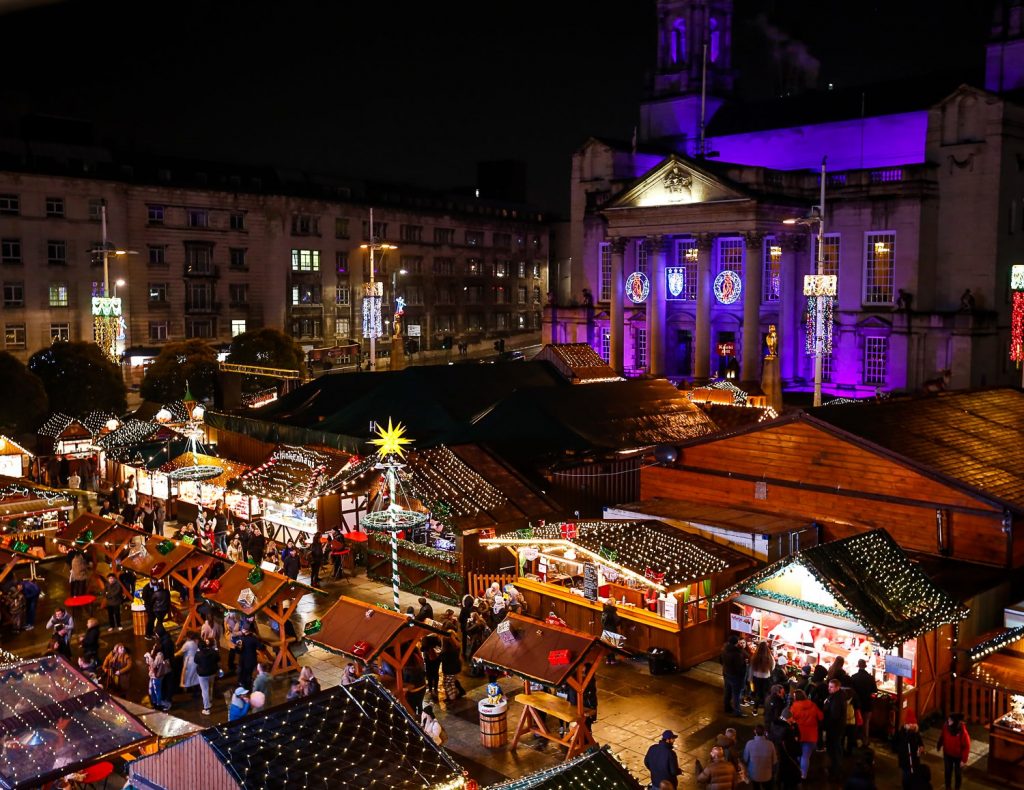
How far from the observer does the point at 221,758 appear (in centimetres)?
1005

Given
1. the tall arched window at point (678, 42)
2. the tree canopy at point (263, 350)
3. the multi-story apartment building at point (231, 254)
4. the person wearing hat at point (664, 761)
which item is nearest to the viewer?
the person wearing hat at point (664, 761)

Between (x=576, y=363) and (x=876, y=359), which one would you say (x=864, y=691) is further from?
(x=876, y=359)

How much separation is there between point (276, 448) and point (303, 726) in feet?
84.1

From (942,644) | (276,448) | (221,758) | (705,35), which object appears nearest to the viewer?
(221,758)

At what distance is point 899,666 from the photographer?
58.9ft

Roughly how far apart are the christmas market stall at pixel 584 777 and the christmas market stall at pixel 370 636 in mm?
8186

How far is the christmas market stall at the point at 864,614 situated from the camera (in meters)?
18.0

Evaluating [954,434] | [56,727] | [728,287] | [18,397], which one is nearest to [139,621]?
[56,727]

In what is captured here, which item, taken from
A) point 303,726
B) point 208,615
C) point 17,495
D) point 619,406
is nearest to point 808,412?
point 619,406

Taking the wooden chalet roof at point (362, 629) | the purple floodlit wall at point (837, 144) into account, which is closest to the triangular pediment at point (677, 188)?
the purple floodlit wall at point (837, 144)

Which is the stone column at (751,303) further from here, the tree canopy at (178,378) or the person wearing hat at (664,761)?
the person wearing hat at (664,761)

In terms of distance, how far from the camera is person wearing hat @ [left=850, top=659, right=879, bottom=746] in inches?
693

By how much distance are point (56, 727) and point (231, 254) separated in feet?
220

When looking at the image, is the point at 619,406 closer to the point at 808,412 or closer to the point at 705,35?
the point at 808,412
